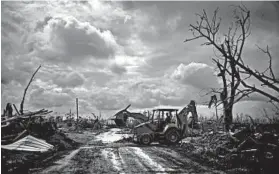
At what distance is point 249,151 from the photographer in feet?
33.6

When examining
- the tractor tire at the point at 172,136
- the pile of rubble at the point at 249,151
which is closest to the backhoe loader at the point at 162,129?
the tractor tire at the point at 172,136

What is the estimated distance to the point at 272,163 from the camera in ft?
30.0

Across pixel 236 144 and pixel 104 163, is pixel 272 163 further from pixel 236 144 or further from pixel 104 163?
pixel 104 163

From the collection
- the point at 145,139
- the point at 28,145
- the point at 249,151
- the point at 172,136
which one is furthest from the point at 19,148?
the point at 172,136

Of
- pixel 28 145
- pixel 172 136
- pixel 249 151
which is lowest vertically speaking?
pixel 172 136

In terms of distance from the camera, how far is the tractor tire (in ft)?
65.3

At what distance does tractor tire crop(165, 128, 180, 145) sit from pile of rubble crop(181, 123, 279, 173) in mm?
6649

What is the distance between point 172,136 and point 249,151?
Result: 32.6 feet

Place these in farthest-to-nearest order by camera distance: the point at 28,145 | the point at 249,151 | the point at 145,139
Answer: the point at 145,139 → the point at 28,145 → the point at 249,151

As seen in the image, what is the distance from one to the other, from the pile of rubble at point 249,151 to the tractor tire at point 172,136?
21.8 ft

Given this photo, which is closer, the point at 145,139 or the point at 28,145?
the point at 28,145

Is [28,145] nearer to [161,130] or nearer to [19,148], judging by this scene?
[19,148]

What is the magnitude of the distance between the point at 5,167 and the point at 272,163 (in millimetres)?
9588

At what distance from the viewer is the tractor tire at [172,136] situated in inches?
784
